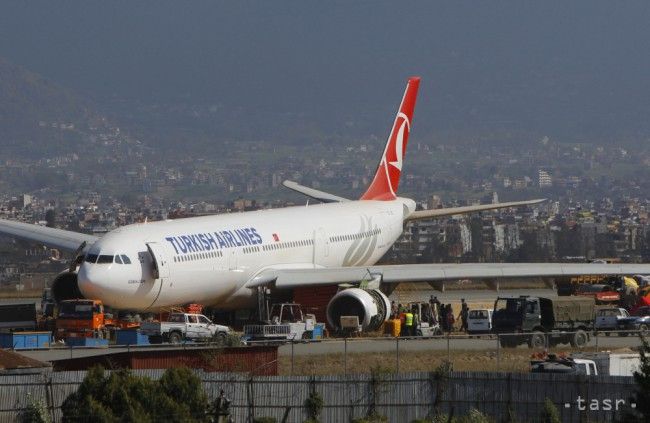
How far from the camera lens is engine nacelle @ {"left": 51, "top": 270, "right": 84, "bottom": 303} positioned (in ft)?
180

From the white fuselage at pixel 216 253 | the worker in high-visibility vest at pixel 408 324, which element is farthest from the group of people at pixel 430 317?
the white fuselage at pixel 216 253

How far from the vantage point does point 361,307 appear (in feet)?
171

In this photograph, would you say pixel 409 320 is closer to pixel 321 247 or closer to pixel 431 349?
pixel 321 247

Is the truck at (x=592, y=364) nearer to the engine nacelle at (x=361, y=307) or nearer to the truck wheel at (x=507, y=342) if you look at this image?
the truck wheel at (x=507, y=342)

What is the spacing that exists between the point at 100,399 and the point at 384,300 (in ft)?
79.3

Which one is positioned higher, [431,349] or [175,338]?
[175,338]

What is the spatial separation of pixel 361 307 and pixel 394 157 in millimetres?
19583

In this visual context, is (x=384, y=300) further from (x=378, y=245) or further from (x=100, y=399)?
(x=100, y=399)

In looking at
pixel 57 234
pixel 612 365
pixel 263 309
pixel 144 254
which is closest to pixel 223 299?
pixel 263 309

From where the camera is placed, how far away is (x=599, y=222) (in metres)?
196

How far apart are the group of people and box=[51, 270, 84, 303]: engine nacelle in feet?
36.1

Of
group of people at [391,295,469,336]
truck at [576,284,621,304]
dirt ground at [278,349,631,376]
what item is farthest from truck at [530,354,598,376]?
truck at [576,284,621,304]

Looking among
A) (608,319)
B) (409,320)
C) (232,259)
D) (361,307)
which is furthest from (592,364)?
(232,259)

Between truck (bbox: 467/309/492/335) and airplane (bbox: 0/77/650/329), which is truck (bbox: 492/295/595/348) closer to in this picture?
truck (bbox: 467/309/492/335)
